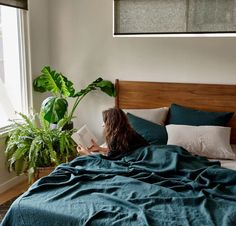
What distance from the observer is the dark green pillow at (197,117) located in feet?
10.2

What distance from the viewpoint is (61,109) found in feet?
10.8

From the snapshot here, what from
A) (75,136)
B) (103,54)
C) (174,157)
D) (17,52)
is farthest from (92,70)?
(174,157)

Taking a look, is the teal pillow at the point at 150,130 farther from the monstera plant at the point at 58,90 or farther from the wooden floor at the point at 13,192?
the wooden floor at the point at 13,192

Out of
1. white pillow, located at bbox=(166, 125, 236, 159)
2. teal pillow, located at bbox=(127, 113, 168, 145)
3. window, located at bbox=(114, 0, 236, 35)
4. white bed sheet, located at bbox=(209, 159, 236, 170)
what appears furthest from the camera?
teal pillow, located at bbox=(127, 113, 168, 145)

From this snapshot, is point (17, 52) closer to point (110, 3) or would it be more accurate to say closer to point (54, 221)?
point (110, 3)

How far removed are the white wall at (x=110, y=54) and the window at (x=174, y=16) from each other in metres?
1.03

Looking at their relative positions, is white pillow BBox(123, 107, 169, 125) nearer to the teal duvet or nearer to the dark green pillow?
the dark green pillow

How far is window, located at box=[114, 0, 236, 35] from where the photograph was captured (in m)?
2.25

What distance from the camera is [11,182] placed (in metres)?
3.55

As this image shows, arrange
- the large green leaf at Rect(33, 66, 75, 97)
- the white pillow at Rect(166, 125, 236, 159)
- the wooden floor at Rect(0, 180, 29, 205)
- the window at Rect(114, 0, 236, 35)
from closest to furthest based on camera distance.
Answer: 1. the window at Rect(114, 0, 236, 35)
2. the white pillow at Rect(166, 125, 236, 159)
3. the wooden floor at Rect(0, 180, 29, 205)
4. the large green leaf at Rect(33, 66, 75, 97)

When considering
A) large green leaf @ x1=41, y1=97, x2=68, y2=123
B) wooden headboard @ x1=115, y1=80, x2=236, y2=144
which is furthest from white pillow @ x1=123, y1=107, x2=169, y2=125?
large green leaf @ x1=41, y1=97, x2=68, y2=123

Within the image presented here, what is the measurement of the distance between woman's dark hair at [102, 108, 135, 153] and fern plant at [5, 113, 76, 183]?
2.59 feet

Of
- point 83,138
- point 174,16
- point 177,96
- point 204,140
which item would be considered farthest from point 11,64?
point 204,140

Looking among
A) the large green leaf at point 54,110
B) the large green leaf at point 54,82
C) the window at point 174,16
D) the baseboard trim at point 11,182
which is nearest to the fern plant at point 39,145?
the large green leaf at point 54,110
